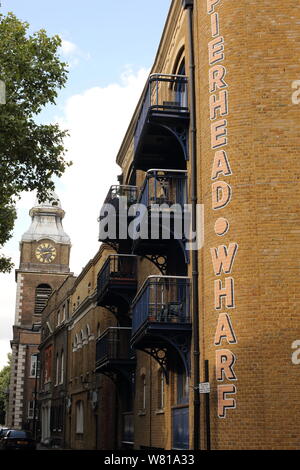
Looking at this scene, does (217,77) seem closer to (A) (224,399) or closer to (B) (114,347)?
(A) (224,399)

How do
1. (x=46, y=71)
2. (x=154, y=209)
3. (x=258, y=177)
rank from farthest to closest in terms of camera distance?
1. (x=46, y=71)
2. (x=154, y=209)
3. (x=258, y=177)

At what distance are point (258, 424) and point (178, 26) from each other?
1188 cm

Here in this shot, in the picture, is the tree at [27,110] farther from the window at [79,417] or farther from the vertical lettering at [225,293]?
the window at [79,417]

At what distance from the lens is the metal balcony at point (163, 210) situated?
17.7 meters

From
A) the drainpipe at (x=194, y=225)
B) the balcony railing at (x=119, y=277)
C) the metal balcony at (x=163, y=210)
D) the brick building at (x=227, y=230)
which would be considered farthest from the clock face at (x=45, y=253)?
the drainpipe at (x=194, y=225)

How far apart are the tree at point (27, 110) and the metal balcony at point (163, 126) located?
2.36 metres

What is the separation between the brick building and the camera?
555 inches

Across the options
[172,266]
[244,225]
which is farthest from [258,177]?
[172,266]

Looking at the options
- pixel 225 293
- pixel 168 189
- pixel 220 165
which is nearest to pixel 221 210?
pixel 220 165

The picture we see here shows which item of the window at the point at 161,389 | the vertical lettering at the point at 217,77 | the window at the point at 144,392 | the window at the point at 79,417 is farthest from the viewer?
the window at the point at 79,417

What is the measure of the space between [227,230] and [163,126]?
14.4ft
